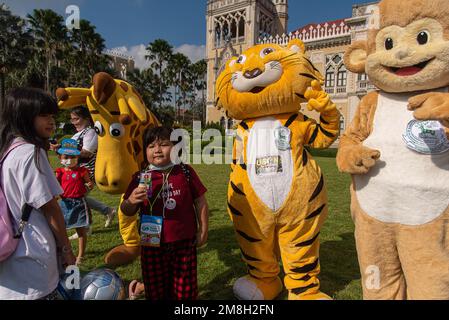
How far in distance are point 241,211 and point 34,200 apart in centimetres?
162

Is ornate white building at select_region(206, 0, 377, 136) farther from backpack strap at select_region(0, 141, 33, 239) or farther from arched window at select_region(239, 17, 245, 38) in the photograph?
backpack strap at select_region(0, 141, 33, 239)

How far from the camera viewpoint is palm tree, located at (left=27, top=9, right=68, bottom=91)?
74.0ft

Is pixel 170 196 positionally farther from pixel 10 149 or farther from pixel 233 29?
pixel 233 29

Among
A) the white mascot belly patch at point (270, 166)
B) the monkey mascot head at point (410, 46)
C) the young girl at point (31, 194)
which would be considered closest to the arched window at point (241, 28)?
the white mascot belly patch at point (270, 166)

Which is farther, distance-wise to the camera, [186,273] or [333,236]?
[333,236]

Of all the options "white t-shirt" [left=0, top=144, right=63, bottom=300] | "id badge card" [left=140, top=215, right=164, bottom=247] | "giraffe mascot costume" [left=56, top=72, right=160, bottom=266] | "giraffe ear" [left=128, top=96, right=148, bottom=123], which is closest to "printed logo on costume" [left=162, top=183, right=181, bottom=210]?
"id badge card" [left=140, top=215, right=164, bottom=247]

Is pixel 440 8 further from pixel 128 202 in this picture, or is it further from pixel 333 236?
pixel 333 236

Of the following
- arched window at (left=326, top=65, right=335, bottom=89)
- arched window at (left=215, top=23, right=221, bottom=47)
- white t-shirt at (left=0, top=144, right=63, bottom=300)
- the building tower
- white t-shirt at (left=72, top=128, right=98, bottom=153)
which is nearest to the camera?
white t-shirt at (left=0, top=144, right=63, bottom=300)

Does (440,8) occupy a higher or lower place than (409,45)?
higher

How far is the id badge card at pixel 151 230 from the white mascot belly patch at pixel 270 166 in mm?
855

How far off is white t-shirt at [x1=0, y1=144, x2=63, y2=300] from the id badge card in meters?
0.75

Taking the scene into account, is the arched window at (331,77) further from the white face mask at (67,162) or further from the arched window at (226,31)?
the white face mask at (67,162)
